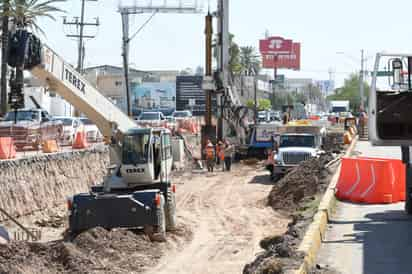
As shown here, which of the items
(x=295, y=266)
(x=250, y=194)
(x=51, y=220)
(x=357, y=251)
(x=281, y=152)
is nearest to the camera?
(x=295, y=266)

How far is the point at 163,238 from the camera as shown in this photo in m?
19.3

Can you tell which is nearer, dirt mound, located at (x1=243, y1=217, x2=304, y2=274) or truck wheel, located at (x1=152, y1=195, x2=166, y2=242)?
dirt mound, located at (x1=243, y1=217, x2=304, y2=274)

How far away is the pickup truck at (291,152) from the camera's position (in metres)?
33.7

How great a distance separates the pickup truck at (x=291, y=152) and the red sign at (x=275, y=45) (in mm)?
114499

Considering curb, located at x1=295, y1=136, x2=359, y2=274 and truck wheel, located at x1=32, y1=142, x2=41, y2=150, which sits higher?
truck wheel, located at x1=32, y1=142, x2=41, y2=150

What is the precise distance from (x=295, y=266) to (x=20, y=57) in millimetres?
7036

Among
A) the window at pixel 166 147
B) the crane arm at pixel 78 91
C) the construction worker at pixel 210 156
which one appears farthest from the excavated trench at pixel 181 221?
the crane arm at pixel 78 91

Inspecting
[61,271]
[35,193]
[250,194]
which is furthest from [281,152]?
[61,271]

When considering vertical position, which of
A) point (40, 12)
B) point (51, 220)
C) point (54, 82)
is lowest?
point (51, 220)

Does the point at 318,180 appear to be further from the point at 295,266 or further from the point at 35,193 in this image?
the point at 295,266

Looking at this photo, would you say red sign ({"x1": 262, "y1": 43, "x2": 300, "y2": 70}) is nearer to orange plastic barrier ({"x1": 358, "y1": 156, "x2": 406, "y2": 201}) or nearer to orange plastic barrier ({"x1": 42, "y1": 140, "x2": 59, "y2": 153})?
orange plastic barrier ({"x1": 42, "y1": 140, "x2": 59, "y2": 153})

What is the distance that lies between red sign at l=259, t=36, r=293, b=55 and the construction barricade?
427 ft

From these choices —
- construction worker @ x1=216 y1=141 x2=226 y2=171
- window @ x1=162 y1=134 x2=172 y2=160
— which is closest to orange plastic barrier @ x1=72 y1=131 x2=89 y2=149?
construction worker @ x1=216 y1=141 x2=226 y2=171

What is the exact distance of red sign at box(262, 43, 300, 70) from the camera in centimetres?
14988
